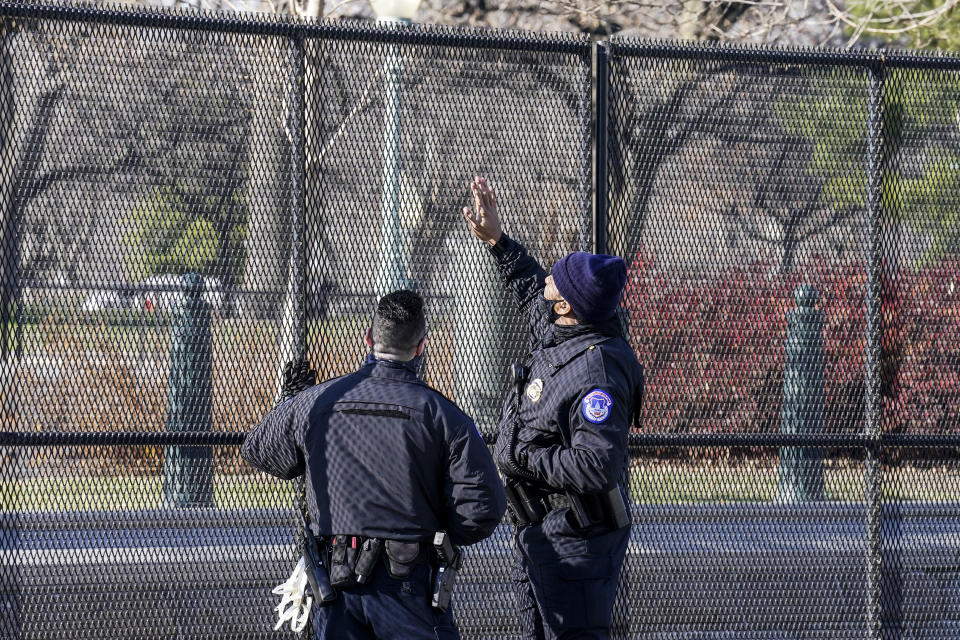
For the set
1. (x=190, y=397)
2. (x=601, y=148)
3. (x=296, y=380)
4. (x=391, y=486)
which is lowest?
(x=391, y=486)

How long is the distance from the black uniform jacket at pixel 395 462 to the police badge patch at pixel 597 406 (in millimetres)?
408

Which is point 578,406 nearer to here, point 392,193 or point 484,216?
point 484,216

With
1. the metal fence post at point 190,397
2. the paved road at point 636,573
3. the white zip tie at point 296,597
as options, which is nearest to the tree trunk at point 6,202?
the metal fence post at point 190,397

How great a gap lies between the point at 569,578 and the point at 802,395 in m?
1.69

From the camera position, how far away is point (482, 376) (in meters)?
5.04

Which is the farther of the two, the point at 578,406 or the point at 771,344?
the point at 771,344

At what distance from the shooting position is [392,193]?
489 cm

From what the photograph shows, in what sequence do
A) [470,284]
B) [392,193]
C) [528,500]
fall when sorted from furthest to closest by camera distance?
1. [470,284]
2. [392,193]
3. [528,500]

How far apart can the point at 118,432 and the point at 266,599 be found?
94 centimetres

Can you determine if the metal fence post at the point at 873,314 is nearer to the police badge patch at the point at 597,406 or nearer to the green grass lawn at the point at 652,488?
the green grass lawn at the point at 652,488

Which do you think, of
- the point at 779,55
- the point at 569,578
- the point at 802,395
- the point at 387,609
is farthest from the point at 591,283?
the point at 779,55

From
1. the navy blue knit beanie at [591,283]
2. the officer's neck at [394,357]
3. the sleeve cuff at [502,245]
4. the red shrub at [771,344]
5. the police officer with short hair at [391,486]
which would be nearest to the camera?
the police officer with short hair at [391,486]

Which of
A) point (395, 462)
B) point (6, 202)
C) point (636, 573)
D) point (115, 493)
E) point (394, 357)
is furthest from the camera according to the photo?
point (636, 573)

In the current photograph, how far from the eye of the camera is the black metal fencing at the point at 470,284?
464 cm
